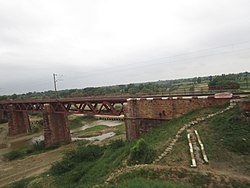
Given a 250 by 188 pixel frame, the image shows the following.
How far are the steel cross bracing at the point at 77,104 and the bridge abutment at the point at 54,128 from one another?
3.16ft

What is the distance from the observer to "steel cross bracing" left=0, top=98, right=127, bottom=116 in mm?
26330

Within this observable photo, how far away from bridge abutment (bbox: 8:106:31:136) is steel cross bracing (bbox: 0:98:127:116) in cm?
113

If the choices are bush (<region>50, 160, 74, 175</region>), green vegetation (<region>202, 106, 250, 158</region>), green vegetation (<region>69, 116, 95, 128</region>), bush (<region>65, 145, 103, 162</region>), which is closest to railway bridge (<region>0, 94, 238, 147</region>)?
green vegetation (<region>202, 106, 250, 158</region>)

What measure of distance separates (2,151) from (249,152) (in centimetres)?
3762

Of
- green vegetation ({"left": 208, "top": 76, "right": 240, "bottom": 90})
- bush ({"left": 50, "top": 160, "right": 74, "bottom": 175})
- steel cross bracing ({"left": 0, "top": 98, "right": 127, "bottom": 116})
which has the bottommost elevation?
bush ({"left": 50, "top": 160, "right": 74, "bottom": 175})

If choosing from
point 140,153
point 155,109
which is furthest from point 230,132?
point 155,109

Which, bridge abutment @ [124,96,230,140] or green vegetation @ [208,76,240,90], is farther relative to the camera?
green vegetation @ [208,76,240,90]

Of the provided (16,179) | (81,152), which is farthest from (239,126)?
(16,179)

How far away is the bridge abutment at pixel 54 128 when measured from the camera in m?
34.3

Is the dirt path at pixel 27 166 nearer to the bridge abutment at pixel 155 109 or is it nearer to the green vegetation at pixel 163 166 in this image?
the green vegetation at pixel 163 166

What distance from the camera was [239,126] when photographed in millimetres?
13211

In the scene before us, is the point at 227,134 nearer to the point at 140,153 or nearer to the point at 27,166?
the point at 140,153

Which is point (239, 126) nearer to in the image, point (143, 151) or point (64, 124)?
point (143, 151)

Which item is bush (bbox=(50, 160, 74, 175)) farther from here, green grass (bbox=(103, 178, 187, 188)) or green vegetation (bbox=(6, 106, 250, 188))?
green grass (bbox=(103, 178, 187, 188))
